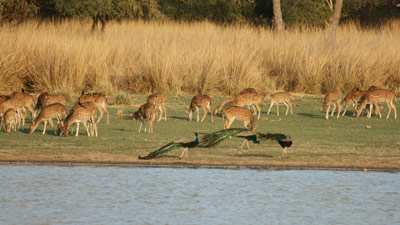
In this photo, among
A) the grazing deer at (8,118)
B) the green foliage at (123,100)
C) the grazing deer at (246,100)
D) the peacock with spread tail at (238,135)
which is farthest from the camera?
the green foliage at (123,100)

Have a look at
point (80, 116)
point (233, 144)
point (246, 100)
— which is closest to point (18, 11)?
point (246, 100)

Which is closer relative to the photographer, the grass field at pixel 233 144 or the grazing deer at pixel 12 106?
the grass field at pixel 233 144

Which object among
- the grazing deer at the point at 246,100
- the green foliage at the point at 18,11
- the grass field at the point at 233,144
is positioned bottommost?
the grass field at the point at 233,144

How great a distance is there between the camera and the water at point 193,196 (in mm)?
7758

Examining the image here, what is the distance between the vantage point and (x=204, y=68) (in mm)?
21750

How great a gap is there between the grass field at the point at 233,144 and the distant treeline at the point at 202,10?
57.2 feet

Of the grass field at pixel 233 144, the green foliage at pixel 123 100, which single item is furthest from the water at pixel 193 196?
the green foliage at pixel 123 100

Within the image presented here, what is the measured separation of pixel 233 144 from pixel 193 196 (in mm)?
4176

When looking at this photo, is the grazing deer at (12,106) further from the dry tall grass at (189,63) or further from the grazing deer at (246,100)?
the grazing deer at (246,100)

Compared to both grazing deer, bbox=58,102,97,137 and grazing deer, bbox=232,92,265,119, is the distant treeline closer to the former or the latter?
grazing deer, bbox=232,92,265,119

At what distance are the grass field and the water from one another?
70 centimetres

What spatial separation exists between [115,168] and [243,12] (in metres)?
35.6

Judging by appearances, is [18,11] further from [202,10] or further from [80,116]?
[80,116]

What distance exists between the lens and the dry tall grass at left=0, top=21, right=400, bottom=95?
21094 millimetres
